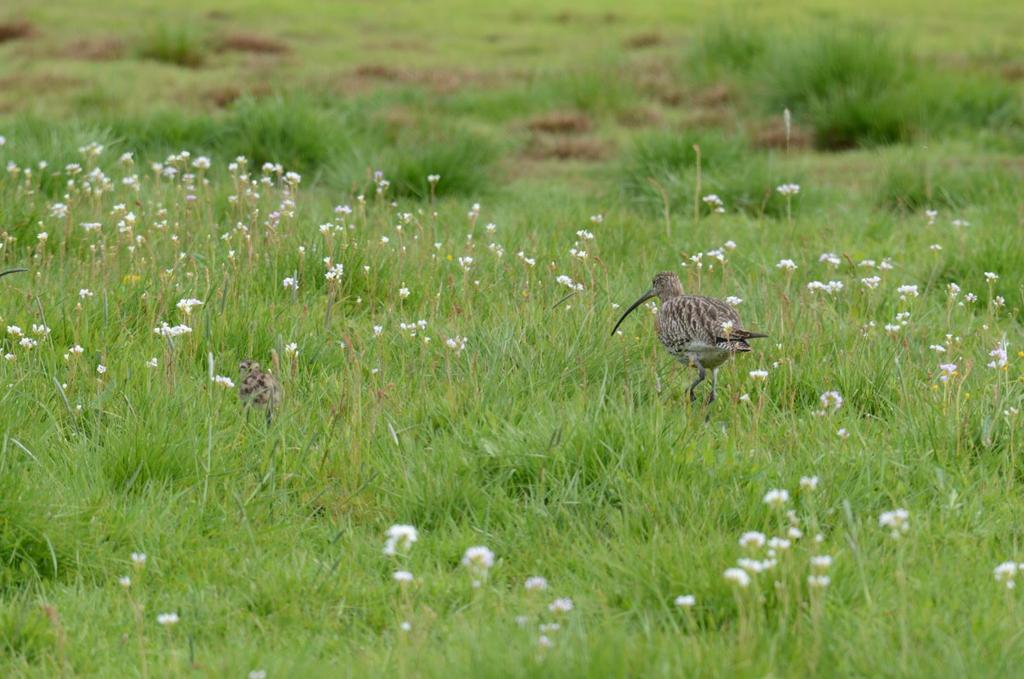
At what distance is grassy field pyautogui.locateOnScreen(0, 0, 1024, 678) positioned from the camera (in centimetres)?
448

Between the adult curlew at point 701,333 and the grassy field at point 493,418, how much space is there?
19cm

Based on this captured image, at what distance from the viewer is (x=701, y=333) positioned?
6289 millimetres

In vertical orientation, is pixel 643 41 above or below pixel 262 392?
above

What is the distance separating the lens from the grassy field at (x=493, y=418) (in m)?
4.48

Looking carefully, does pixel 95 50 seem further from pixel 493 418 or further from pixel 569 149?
pixel 493 418

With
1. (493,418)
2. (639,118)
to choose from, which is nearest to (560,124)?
(639,118)

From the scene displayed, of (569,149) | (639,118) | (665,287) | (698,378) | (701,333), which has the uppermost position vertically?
(701,333)

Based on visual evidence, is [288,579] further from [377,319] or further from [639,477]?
[377,319]

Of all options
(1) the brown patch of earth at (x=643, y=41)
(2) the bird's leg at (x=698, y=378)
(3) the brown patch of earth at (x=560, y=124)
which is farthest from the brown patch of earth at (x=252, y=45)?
(2) the bird's leg at (x=698, y=378)

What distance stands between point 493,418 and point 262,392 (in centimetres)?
109

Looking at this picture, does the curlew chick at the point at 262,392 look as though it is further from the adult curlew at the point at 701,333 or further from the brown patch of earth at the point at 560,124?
the brown patch of earth at the point at 560,124

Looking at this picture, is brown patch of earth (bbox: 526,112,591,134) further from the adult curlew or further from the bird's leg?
the bird's leg

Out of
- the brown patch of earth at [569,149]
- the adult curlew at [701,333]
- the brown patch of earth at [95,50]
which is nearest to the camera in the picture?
the adult curlew at [701,333]

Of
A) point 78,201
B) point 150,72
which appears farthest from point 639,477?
point 150,72
